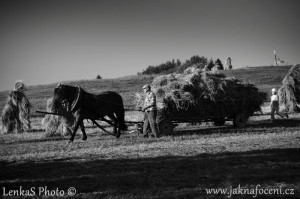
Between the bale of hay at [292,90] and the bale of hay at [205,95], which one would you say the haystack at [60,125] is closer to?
the bale of hay at [205,95]

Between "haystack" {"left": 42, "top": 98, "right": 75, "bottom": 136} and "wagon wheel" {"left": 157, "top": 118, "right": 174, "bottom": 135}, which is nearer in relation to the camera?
"wagon wheel" {"left": 157, "top": 118, "right": 174, "bottom": 135}

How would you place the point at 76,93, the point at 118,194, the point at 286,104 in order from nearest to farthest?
the point at 118,194 < the point at 76,93 < the point at 286,104

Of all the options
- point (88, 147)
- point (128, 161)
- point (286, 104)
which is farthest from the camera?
point (286, 104)

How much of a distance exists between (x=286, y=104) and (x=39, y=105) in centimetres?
2511

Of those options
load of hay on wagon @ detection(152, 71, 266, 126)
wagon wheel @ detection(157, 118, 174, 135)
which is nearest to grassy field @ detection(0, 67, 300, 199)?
wagon wheel @ detection(157, 118, 174, 135)

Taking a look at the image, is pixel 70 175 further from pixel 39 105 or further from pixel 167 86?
pixel 39 105

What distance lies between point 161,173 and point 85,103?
6.25 meters

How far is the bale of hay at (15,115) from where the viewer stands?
56.5ft

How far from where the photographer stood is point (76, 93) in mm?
11648

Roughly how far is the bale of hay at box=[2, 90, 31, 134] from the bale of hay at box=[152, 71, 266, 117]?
8.10 meters

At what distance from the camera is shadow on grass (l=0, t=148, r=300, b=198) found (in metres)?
5.31

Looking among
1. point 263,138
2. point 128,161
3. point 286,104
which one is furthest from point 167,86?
point 286,104

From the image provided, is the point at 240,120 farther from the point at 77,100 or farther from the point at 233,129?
the point at 77,100

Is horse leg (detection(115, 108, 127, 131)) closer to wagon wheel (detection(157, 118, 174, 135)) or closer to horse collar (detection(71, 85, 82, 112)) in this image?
wagon wheel (detection(157, 118, 174, 135))
